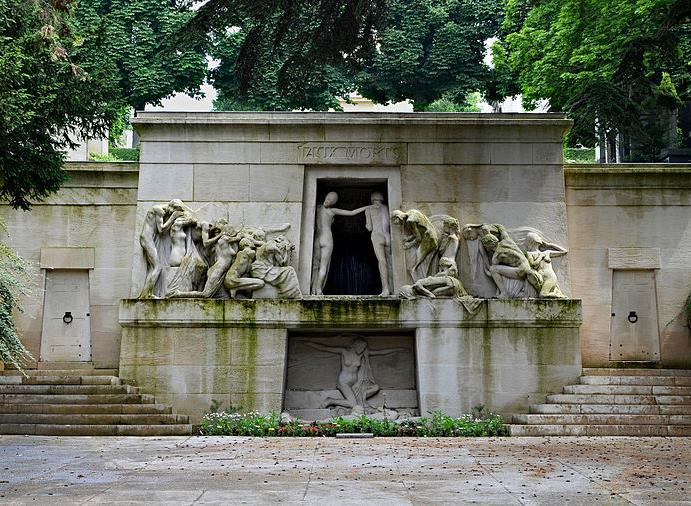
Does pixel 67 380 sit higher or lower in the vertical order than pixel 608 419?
higher

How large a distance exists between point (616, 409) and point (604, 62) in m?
16.5

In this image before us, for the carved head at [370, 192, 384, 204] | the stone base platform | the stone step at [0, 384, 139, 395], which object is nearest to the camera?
the stone step at [0, 384, 139, 395]

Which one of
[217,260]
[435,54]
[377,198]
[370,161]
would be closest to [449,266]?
[377,198]

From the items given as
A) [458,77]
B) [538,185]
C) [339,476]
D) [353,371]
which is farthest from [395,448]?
[458,77]

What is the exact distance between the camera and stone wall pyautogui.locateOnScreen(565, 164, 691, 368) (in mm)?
18469

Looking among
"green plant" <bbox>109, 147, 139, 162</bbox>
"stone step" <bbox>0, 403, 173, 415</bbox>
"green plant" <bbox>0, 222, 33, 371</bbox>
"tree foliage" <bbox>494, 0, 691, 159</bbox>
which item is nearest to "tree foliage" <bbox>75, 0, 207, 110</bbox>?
"green plant" <bbox>109, 147, 139, 162</bbox>

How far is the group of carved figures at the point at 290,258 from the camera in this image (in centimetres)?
1700

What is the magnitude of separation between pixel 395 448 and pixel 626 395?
547 cm

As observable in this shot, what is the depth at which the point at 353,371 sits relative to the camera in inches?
675

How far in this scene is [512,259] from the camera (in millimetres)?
17094

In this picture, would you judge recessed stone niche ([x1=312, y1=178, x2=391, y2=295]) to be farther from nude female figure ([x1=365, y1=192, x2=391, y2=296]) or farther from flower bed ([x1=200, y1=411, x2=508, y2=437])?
flower bed ([x1=200, y1=411, x2=508, y2=437])

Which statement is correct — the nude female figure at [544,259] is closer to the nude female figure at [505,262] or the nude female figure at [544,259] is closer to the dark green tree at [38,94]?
the nude female figure at [505,262]

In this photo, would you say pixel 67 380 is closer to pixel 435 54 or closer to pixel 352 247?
pixel 352 247

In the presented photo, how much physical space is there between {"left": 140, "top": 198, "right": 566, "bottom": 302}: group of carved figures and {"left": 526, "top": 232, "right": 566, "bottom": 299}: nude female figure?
0.06 ft
